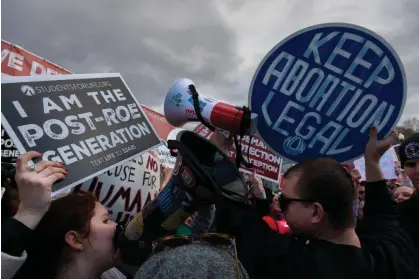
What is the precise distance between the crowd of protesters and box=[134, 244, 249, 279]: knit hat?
0.90 feet

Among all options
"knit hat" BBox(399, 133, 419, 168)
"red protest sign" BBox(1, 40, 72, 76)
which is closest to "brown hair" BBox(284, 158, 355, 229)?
"knit hat" BBox(399, 133, 419, 168)

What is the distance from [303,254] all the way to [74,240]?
2.88ft

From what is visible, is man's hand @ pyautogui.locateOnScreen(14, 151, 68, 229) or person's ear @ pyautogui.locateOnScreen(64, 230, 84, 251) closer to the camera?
man's hand @ pyautogui.locateOnScreen(14, 151, 68, 229)

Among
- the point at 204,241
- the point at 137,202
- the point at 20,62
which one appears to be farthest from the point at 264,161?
the point at 204,241

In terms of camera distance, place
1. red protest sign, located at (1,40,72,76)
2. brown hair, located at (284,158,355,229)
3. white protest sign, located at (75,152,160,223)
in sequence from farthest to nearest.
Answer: red protest sign, located at (1,40,72,76) → white protest sign, located at (75,152,160,223) → brown hair, located at (284,158,355,229)

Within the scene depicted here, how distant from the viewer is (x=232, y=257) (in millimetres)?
1063

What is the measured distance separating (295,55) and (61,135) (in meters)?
1.10

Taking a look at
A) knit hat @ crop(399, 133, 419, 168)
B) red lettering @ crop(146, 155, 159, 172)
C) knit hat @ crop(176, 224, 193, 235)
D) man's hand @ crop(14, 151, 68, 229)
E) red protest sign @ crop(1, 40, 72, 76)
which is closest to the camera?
man's hand @ crop(14, 151, 68, 229)

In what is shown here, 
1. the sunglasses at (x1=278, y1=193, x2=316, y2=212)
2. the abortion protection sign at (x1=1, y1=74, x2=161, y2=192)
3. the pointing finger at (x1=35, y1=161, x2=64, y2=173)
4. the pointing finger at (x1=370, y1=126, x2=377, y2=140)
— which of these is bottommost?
the sunglasses at (x1=278, y1=193, x2=316, y2=212)

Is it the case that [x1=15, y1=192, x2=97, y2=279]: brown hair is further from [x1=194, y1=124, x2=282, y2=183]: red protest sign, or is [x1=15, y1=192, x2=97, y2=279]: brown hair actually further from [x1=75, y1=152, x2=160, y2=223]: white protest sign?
[x1=194, y1=124, x2=282, y2=183]: red protest sign

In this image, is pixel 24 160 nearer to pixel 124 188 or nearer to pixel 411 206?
pixel 124 188

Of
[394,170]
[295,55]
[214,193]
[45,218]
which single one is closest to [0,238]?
[45,218]

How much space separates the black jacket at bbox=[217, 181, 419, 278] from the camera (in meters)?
1.39

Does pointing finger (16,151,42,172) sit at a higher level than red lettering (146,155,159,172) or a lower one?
higher
